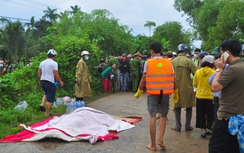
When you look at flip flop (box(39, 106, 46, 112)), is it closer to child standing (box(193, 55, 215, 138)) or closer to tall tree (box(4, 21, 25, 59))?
child standing (box(193, 55, 215, 138))

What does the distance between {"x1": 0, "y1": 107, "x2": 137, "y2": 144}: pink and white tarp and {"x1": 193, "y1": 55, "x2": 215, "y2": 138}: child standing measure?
169cm

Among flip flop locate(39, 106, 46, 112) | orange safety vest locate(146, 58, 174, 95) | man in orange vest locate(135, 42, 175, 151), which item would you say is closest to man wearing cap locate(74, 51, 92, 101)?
flip flop locate(39, 106, 46, 112)

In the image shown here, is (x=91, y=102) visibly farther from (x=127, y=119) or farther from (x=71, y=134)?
(x=71, y=134)

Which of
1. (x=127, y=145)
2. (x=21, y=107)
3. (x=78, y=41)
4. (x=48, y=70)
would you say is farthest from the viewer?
(x=78, y=41)

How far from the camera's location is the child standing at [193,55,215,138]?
6.08 metres

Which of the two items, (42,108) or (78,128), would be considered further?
(42,108)

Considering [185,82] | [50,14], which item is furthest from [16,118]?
[50,14]

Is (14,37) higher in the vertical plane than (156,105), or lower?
higher

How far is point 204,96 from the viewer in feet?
20.1

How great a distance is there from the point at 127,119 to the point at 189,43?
26.0 m

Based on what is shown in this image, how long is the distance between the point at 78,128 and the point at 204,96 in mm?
2783

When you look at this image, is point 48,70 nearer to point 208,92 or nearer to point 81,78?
point 81,78

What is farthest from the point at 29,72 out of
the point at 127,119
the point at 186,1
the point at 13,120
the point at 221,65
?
the point at 186,1

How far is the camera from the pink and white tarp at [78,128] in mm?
5609
